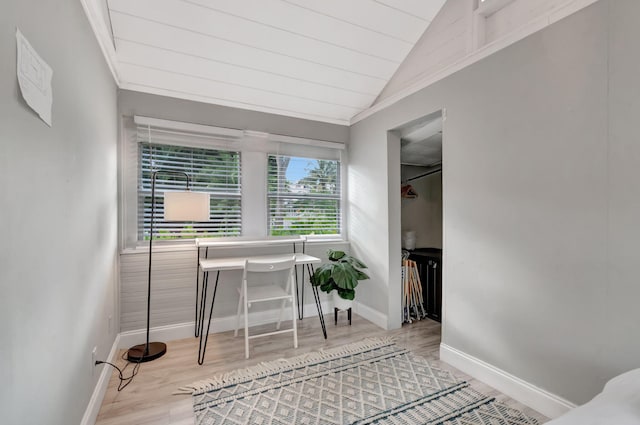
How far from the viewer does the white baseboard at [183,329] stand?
261 centimetres

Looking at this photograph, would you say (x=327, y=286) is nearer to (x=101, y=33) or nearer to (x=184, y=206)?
(x=184, y=206)

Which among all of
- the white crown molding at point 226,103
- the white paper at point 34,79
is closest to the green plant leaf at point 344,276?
the white crown molding at point 226,103

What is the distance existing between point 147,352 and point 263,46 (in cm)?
268

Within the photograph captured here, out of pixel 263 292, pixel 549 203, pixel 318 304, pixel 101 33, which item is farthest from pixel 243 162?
pixel 549 203

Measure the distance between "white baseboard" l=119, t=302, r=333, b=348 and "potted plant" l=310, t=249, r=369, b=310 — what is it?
63cm

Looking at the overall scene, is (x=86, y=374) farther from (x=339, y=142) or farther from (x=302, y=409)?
(x=339, y=142)

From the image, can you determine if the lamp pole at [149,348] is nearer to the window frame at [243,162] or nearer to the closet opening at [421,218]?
the window frame at [243,162]

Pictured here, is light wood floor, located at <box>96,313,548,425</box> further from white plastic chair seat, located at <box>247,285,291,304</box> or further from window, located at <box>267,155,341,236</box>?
window, located at <box>267,155,341,236</box>

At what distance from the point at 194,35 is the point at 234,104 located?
0.79 metres

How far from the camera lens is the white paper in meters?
0.93

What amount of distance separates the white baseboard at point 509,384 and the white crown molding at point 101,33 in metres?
3.22

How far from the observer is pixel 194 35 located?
223cm

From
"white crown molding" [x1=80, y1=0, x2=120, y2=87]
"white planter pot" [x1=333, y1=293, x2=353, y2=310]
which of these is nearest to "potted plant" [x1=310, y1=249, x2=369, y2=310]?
"white planter pot" [x1=333, y1=293, x2=353, y2=310]

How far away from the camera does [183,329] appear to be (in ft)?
9.20
